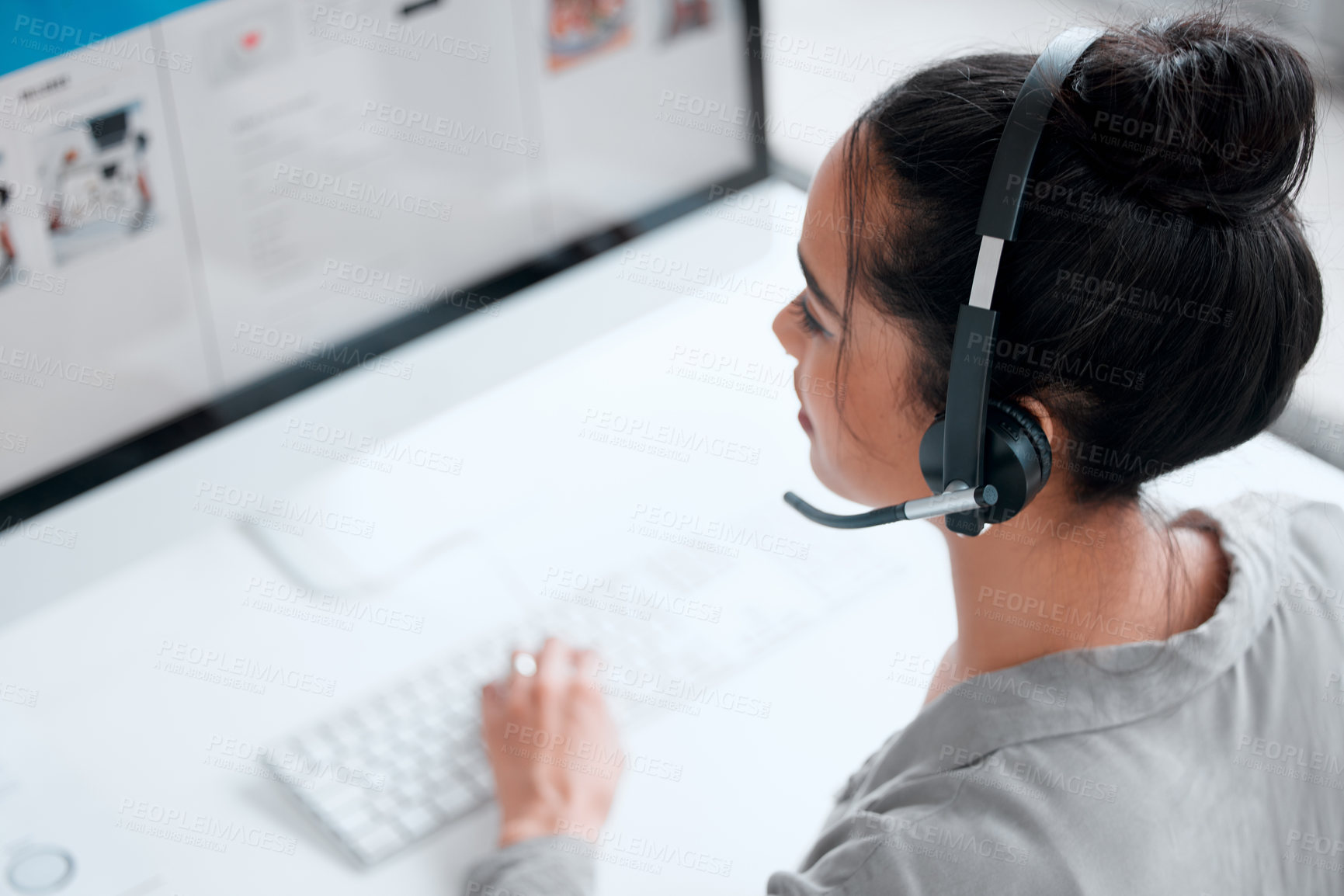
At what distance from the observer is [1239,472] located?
1.02m

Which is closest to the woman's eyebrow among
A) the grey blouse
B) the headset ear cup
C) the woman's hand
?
the headset ear cup

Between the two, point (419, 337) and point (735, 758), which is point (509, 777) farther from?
point (419, 337)

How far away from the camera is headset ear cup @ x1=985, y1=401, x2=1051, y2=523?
64cm

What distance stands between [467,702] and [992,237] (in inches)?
19.3

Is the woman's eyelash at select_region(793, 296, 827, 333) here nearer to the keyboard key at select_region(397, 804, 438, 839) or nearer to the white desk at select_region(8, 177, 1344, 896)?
the white desk at select_region(8, 177, 1344, 896)

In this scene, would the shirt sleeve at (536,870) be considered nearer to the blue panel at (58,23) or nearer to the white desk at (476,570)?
the white desk at (476,570)

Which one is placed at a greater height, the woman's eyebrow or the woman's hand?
the woman's eyebrow

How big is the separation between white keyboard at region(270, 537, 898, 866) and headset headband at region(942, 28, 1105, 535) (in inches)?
11.8

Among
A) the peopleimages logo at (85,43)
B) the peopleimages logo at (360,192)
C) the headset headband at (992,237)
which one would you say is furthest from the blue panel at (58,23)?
the headset headband at (992,237)

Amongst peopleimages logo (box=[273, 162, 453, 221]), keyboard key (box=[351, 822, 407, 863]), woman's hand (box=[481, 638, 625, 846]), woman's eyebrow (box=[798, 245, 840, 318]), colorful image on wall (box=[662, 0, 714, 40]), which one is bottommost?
keyboard key (box=[351, 822, 407, 863])

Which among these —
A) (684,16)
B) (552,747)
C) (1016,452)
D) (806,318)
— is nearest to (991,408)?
(1016,452)

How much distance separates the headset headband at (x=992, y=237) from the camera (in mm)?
581

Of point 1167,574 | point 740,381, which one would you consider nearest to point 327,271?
point 740,381

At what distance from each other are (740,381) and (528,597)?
31 centimetres
